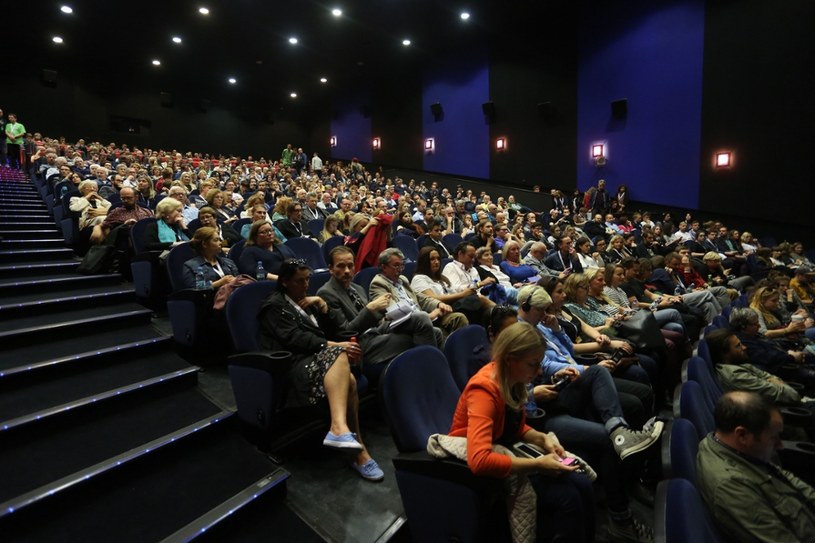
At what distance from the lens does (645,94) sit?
8812 mm

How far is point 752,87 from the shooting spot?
25.0 feet

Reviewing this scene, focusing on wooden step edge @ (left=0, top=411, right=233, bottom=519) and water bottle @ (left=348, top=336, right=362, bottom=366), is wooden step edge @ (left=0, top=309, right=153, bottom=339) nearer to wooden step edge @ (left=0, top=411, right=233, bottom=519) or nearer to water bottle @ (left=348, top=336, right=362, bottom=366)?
wooden step edge @ (left=0, top=411, right=233, bottom=519)

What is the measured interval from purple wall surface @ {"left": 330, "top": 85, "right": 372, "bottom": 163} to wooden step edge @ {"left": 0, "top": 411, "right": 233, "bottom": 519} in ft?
46.7

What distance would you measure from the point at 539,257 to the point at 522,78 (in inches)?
317

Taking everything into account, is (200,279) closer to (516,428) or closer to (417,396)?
(417,396)

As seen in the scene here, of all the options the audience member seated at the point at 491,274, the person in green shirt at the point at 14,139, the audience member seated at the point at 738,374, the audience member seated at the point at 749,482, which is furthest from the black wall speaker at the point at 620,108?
the person in green shirt at the point at 14,139

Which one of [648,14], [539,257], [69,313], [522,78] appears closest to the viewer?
[69,313]

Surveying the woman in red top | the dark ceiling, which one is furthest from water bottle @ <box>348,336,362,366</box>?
the dark ceiling

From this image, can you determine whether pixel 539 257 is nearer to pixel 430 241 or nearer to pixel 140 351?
pixel 430 241

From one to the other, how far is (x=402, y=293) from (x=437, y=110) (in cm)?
1131

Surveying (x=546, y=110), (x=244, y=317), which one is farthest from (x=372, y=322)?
(x=546, y=110)

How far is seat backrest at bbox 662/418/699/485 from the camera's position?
1.18 m

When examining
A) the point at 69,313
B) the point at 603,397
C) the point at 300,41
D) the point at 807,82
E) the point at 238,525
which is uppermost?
the point at 300,41

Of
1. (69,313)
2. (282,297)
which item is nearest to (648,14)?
(282,297)
